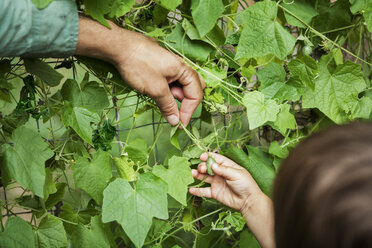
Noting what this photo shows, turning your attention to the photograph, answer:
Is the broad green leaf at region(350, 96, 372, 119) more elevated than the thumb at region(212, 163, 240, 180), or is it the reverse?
the broad green leaf at region(350, 96, 372, 119)

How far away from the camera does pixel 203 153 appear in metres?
1.09

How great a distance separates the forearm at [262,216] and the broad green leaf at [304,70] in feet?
0.98

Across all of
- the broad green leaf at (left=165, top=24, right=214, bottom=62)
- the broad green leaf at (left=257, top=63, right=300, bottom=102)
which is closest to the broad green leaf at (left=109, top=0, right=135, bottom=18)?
the broad green leaf at (left=165, top=24, right=214, bottom=62)

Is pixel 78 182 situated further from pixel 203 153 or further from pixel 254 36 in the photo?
pixel 254 36

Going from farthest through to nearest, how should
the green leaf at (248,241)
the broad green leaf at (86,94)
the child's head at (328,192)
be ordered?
the green leaf at (248,241) → the broad green leaf at (86,94) → the child's head at (328,192)

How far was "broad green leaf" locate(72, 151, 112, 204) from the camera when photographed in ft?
3.33

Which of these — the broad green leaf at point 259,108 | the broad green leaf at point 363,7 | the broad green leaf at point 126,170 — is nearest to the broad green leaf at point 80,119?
the broad green leaf at point 126,170

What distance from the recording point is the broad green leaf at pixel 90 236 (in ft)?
3.53

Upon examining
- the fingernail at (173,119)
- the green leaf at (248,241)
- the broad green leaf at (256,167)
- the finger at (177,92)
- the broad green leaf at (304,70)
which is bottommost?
the green leaf at (248,241)

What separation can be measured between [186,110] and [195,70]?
0.09 metres

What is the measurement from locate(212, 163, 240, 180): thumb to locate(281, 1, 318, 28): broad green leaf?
380mm

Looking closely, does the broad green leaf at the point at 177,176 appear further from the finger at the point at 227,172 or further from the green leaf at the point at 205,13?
the green leaf at the point at 205,13

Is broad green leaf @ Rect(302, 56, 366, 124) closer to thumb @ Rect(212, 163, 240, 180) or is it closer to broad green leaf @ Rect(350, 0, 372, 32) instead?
broad green leaf @ Rect(350, 0, 372, 32)

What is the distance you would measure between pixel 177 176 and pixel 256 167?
0.76 feet
